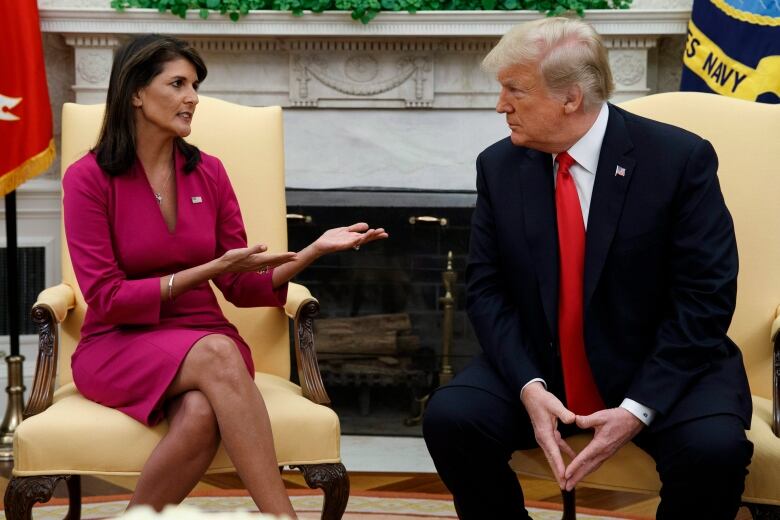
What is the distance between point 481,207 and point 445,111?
7.17 ft

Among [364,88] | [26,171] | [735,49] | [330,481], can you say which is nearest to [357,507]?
[330,481]

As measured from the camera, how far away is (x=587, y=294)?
6.91ft

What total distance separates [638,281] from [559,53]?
0.48 metres

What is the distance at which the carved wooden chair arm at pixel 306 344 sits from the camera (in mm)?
2398

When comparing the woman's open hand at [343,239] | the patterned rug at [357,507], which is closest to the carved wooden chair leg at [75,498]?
the patterned rug at [357,507]

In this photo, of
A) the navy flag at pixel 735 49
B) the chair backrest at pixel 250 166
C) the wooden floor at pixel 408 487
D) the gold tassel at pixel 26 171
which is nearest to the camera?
the chair backrest at pixel 250 166

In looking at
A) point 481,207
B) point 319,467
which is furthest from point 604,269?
point 319,467

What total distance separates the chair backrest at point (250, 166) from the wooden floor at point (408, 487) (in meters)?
0.82

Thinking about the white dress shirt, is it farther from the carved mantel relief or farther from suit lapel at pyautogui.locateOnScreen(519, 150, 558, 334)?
the carved mantel relief

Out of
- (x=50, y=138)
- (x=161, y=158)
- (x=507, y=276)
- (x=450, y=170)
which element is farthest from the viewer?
(x=450, y=170)

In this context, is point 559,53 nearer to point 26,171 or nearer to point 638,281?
point 638,281

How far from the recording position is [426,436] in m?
2.12

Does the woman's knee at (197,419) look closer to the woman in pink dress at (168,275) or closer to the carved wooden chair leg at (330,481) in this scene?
the woman in pink dress at (168,275)

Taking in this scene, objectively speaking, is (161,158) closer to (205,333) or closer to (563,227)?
(205,333)
